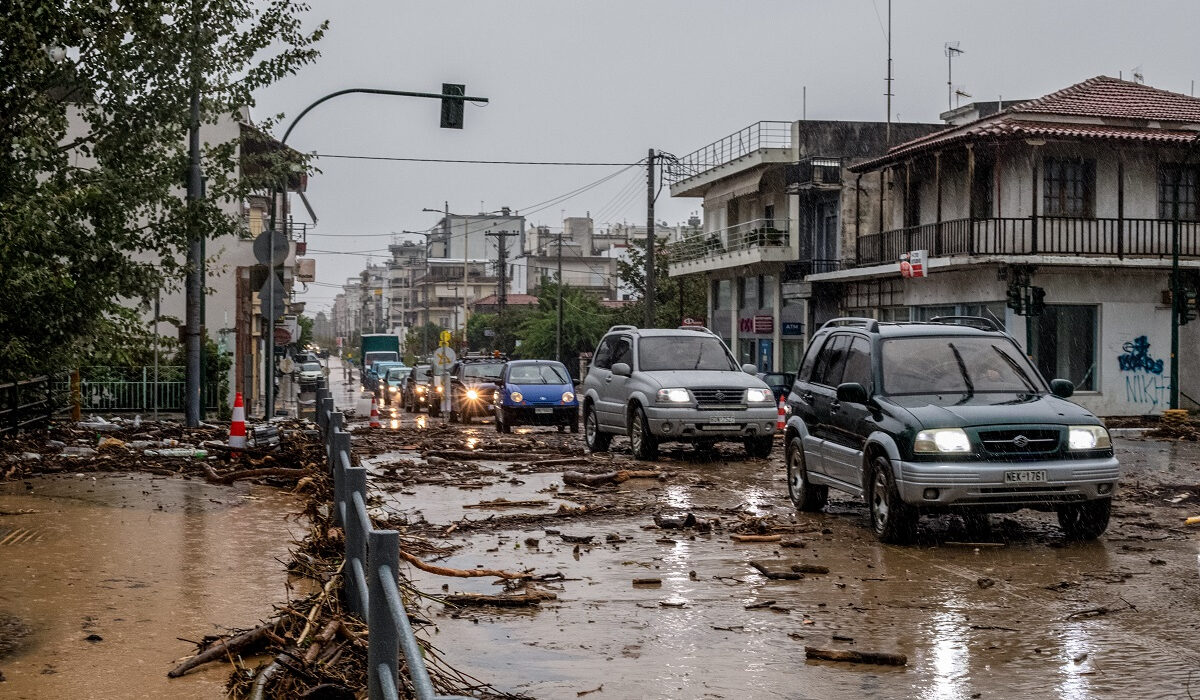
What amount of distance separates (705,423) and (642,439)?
1049 millimetres

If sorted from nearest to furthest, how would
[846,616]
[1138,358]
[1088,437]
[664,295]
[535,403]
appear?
Result: [846,616], [1088,437], [535,403], [1138,358], [664,295]

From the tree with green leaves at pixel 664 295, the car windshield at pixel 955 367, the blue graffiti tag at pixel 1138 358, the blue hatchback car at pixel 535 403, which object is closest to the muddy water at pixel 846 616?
the car windshield at pixel 955 367

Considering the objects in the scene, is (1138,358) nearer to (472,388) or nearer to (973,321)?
(472,388)

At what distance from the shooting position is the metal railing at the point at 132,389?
27062 mm

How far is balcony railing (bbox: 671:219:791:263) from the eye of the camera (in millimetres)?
47969

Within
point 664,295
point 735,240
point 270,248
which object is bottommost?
point 270,248

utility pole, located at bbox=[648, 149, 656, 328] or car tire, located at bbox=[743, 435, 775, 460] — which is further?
utility pole, located at bbox=[648, 149, 656, 328]

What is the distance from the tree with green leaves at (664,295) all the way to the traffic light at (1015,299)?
29108mm

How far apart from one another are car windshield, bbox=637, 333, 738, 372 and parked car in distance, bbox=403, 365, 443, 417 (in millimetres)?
21571

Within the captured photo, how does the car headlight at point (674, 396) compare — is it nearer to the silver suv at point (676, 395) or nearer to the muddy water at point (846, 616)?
the silver suv at point (676, 395)

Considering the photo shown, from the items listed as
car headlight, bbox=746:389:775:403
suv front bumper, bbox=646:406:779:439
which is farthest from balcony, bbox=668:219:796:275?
suv front bumper, bbox=646:406:779:439

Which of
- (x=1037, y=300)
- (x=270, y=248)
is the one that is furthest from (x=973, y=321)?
(x=1037, y=300)

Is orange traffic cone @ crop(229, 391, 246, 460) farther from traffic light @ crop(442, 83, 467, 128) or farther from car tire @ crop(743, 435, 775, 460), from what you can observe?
traffic light @ crop(442, 83, 467, 128)

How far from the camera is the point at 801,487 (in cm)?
1336
